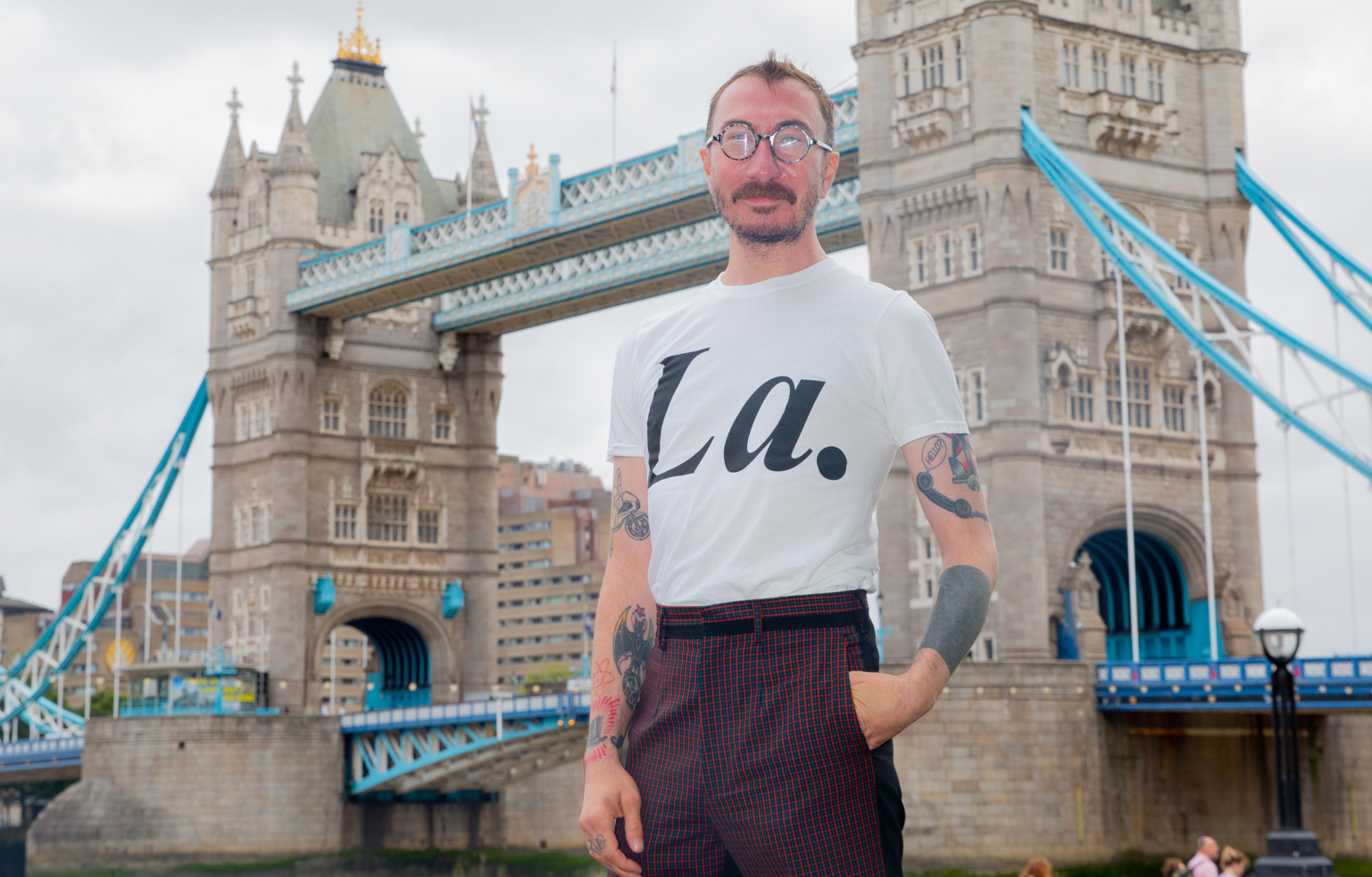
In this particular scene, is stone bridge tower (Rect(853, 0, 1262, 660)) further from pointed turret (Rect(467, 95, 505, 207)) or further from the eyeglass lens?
the eyeglass lens

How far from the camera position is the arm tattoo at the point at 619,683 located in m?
3.55

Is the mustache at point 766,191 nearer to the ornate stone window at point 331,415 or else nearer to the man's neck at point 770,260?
the man's neck at point 770,260

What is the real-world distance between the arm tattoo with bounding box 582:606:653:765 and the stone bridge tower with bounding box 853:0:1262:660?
29515mm

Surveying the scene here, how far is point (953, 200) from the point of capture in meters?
34.0

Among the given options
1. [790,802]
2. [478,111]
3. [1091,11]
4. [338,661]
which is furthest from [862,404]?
[338,661]

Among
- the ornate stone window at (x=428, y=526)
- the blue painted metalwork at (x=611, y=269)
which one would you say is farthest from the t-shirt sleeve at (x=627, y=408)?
the ornate stone window at (x=428, y=526)

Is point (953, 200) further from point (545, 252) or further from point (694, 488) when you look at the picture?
point (694, 488)

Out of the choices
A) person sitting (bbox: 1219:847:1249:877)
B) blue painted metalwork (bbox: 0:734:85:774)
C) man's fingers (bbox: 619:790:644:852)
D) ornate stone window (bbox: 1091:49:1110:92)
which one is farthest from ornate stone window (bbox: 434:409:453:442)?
man's fingers (bbox: 619:790:644:852)

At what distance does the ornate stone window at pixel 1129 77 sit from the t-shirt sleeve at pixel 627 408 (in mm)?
32833

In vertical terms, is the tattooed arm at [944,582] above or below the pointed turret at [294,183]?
below

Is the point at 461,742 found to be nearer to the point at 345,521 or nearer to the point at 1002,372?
the point at 345,521

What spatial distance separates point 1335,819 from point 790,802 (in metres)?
30.3

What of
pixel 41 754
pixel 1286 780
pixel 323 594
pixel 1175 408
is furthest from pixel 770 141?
pixel 41 754

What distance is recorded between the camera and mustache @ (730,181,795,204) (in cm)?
355
